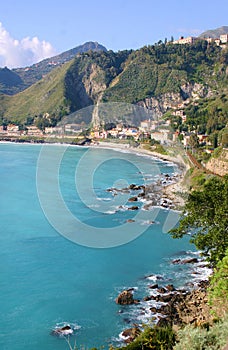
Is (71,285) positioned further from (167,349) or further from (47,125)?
(47,125)

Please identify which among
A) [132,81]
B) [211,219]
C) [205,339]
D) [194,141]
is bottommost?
[205,339]

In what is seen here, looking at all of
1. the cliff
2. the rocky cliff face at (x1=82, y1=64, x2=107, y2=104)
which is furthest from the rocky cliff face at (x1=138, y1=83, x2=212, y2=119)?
the cliff

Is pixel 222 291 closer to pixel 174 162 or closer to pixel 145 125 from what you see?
pixel 174 162

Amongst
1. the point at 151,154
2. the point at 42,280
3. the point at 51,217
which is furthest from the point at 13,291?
the point at 151,154

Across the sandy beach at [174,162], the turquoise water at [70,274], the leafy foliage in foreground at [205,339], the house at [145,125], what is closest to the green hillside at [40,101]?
the house at [145,125]

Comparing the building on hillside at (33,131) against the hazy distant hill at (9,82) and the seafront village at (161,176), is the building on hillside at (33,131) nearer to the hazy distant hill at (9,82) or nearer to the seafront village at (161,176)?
the seafront village at (161,176)

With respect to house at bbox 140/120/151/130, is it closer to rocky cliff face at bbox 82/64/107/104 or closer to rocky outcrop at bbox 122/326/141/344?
rocky cliff face at bbox 82/64/107/104

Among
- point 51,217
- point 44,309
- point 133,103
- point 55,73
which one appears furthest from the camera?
point 55,73

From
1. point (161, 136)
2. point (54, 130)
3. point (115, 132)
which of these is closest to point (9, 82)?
point (54, 130)
